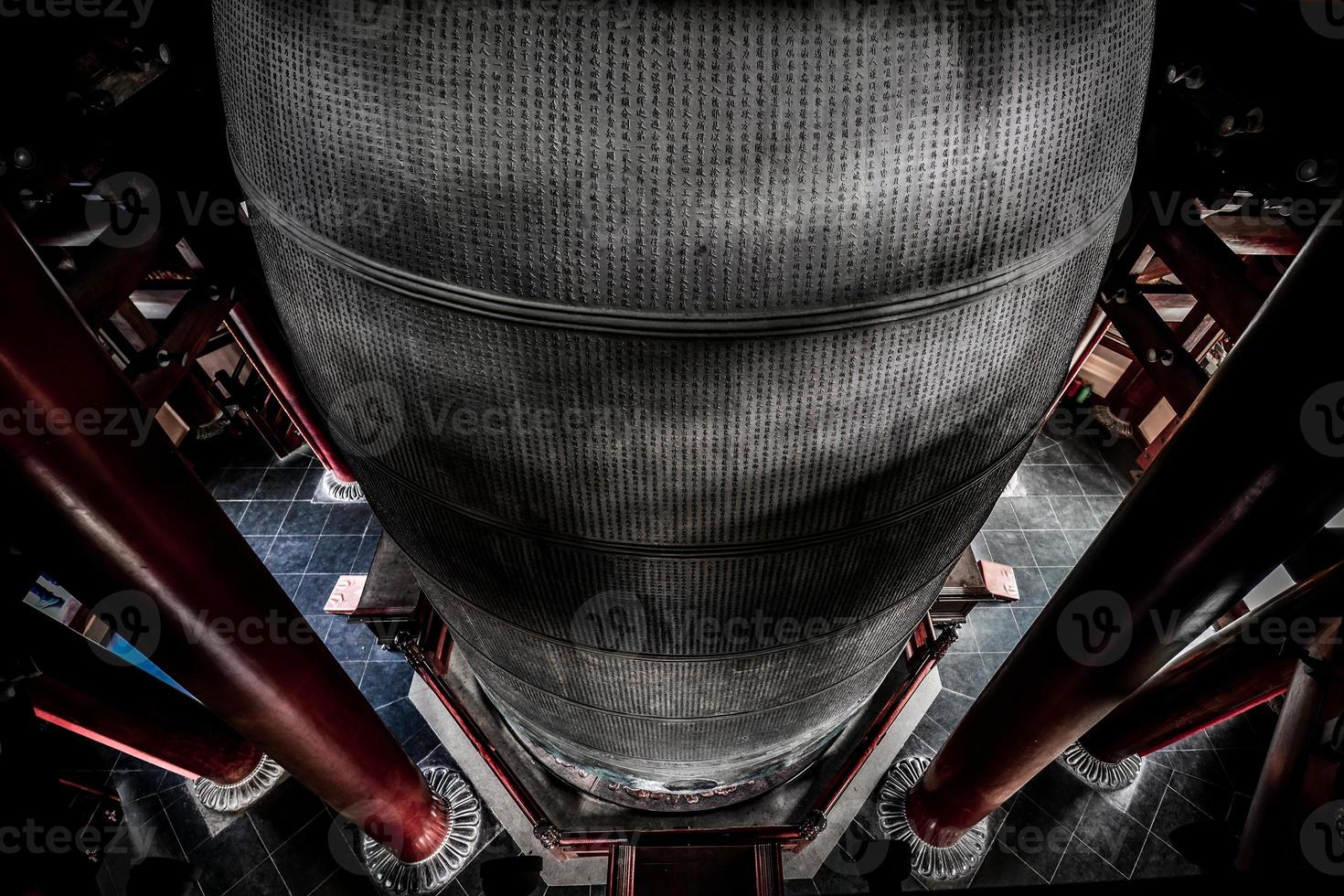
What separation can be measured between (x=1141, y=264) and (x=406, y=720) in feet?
27.6

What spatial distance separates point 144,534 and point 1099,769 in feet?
21.5

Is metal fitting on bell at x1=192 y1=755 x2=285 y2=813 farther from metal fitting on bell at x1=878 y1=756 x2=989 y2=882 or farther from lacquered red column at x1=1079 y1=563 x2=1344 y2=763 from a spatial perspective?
lacquered red column at x1=1079 y1=563 x2=1344 y2=763

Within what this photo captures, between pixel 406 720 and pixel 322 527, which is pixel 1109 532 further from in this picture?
pixel 322 527

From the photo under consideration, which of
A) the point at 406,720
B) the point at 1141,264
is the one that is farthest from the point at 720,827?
the point at 1141,264

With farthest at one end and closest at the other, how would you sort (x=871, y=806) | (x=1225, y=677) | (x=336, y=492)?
(x=336, y=492), (x=871, y=806), (x=1225, y=677)

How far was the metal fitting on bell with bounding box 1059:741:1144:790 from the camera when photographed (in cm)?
552

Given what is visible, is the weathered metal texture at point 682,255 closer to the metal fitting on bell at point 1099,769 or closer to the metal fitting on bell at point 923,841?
the metal fitting on bell at point 923,841

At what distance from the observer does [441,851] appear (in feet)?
16.4

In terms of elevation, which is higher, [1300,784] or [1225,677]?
[1300,784]

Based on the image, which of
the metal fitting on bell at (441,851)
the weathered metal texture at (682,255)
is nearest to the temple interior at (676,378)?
the weathered metal texture at (682,255)

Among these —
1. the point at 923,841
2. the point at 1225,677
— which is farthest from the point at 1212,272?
the point at 923,841

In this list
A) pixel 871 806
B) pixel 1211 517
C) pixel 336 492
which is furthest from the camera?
pixel 336 492

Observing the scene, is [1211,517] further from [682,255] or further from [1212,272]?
[1212,272]

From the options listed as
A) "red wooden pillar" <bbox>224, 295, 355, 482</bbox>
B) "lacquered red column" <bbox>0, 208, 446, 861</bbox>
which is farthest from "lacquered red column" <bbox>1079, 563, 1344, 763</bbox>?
"red wooden pillar" <bbox>224, 295, 355, 482</bbox>
